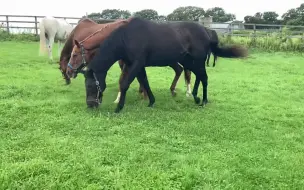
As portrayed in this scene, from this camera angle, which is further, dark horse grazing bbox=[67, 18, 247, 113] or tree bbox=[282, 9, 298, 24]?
tree bbox=[282, 9, 298, 24]

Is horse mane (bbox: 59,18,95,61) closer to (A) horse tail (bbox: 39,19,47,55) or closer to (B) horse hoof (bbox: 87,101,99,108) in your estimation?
(B) horse hoof (bbox: 87,101,99,108)

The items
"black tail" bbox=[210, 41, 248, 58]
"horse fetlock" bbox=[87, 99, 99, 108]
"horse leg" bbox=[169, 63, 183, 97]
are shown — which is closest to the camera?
"horse fetlock" bbox=[87, 99, 99, 108]

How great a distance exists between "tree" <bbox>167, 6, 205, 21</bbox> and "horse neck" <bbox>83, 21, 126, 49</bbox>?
1637 inches

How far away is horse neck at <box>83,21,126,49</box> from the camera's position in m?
5.68

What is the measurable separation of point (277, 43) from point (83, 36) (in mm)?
13703

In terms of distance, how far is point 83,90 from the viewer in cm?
710

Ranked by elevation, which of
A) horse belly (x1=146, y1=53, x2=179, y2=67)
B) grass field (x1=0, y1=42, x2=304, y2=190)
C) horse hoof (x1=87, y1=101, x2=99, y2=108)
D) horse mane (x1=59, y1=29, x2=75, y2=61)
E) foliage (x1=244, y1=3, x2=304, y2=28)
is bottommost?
grass field (x1=0, y1=42, x2=304, y2=190)

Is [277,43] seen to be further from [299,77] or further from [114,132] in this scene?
[114,132]

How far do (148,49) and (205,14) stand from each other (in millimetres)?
47318

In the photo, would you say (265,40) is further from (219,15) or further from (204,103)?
(219,15)

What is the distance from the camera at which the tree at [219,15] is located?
47.9 metres

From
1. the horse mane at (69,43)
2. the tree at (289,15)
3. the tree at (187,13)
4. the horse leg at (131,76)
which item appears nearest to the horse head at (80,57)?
the horse leg at (131,76)

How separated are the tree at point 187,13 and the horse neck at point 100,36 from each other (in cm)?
4157

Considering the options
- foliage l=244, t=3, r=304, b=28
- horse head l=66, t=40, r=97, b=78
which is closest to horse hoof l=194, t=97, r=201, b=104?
horse head l=66, t=40, r=97, b=78
